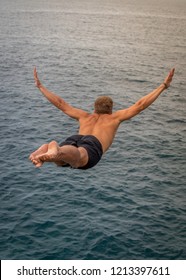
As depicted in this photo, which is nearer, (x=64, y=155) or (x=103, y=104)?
(x=64, y=155)

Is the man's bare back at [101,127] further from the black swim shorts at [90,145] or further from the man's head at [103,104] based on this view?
the black swim shorts at [90,145]

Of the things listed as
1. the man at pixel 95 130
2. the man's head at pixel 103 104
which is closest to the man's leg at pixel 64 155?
the man at pixel 95 130

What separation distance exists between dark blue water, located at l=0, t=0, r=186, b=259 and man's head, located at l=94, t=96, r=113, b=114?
2780cm

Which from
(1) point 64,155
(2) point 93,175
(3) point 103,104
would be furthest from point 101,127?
(2) point 93,175

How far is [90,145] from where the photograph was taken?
12359mm

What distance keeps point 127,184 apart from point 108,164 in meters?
5.73

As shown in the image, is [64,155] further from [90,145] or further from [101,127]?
[101,127]

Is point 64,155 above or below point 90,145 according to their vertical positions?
below

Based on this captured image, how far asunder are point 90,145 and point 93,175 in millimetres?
40213

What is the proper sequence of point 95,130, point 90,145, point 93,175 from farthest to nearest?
point 93,175 → point 95,130 → point 90,145

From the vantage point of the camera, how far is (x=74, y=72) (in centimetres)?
9406

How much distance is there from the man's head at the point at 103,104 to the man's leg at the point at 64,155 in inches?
73.6

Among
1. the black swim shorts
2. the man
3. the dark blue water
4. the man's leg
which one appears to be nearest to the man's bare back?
the man
